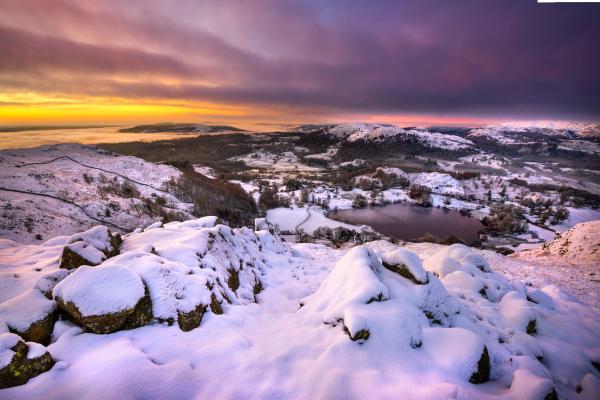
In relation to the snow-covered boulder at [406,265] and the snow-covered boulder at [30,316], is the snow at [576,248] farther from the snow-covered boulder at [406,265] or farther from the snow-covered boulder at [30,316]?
the snow-covered boulder at [30,316]

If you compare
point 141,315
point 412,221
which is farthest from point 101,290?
point 412,221

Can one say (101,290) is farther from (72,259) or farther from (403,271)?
(403,271)

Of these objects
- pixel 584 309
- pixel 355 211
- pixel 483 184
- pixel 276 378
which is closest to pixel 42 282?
pixel 276 378

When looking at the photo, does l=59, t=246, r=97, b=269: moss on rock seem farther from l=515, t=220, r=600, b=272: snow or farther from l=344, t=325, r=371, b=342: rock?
l=515, t=220, r=600, b=272: snow

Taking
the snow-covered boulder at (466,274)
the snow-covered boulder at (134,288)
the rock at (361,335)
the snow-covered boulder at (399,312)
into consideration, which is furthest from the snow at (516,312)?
the snow-covered boulder at (134,288)

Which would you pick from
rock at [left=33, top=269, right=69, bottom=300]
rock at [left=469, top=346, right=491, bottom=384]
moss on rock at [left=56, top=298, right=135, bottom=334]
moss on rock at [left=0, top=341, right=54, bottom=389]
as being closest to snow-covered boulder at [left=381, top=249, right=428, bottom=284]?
rock at [left=469, top=346, right=491, bottom=384]

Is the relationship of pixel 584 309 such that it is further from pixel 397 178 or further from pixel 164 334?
pixel 397 178

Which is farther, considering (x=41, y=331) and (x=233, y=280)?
(x=233, y=280)
